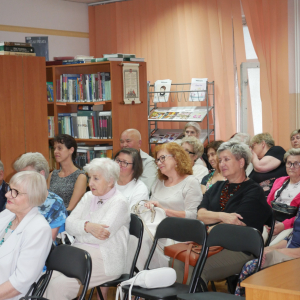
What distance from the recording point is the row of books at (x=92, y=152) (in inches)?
234

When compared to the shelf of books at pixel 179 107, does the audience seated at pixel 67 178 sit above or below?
below

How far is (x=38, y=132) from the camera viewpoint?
565 cm

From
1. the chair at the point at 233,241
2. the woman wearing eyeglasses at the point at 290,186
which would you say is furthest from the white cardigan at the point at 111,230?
the woman wearing eyeglasses at the point at 290,186

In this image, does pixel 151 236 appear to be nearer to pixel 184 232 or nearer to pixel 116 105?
pixel 184 232

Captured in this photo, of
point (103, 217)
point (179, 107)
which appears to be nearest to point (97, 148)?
point (179, 107)

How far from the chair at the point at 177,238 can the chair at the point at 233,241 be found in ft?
0.20

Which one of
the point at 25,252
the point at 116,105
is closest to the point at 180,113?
the point at 116,105

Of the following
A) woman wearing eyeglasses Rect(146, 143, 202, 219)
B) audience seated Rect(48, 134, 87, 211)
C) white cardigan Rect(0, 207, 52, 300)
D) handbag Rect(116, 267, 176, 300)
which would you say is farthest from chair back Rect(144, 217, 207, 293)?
audience seated Rect(48, 134, 87, 211)

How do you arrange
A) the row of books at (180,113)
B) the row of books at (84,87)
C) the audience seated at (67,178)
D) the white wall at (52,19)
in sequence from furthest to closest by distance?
the white wall at (52,19) → the row of books at (180,113) → the row of books at (84,87) → the audience seated at (67,178)

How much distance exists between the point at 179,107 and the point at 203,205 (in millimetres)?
3845

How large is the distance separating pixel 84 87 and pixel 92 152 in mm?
940

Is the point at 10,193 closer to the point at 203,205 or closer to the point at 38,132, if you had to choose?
the point at 203,205

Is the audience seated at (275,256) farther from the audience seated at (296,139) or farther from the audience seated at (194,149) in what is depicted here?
the audience seated at (296,139)

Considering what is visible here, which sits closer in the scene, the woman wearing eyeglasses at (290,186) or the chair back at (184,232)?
the chair back at (184,232)
